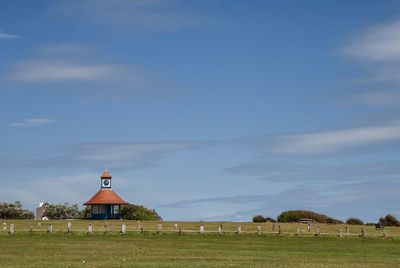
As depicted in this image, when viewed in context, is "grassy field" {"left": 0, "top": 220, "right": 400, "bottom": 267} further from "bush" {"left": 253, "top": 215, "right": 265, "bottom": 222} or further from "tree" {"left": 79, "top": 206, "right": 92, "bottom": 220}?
"tree" {"left": 79, "top": 206, "right": 92, "bottom": 220}

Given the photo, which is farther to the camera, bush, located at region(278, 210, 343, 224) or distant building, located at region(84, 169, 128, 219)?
bush, located at region(278, 210, 343, 224)

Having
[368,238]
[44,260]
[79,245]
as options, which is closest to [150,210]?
[368,238]

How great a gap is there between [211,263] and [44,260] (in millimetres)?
10851

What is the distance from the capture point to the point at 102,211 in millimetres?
107062

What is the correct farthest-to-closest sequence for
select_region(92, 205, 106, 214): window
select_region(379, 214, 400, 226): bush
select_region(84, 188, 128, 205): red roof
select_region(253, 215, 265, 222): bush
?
select_region(253, 215, 265, 222): bush
select_region(92, 205, 106, 214): window
select_region(84, 188, 128, 205): red roof
select_region(379, 214, 400, 226): bush

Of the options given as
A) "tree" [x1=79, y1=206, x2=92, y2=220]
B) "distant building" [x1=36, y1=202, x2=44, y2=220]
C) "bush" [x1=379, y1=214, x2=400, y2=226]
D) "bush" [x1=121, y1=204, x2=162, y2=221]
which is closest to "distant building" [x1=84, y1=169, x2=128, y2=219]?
"bush" [x1=121, y1=204, x2=162, y2=221]

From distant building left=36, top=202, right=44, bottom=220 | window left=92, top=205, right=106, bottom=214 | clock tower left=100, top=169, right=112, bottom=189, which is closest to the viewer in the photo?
window left=92, top=205, right=106, bottom=214

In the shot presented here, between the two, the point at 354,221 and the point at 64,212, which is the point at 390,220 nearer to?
the point at 354,221

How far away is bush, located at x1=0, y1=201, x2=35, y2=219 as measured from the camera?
394 ft

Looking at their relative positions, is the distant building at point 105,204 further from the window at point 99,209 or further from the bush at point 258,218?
the bush at point 258,218

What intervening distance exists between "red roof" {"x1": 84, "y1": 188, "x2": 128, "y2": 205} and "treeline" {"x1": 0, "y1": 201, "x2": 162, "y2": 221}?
13.7 m

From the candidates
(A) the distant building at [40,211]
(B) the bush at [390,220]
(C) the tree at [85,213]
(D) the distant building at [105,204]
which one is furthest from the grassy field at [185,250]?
(A) the distant building at [40,211]

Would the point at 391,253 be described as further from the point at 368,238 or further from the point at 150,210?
the point at 150,210

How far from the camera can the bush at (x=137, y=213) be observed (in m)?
120
